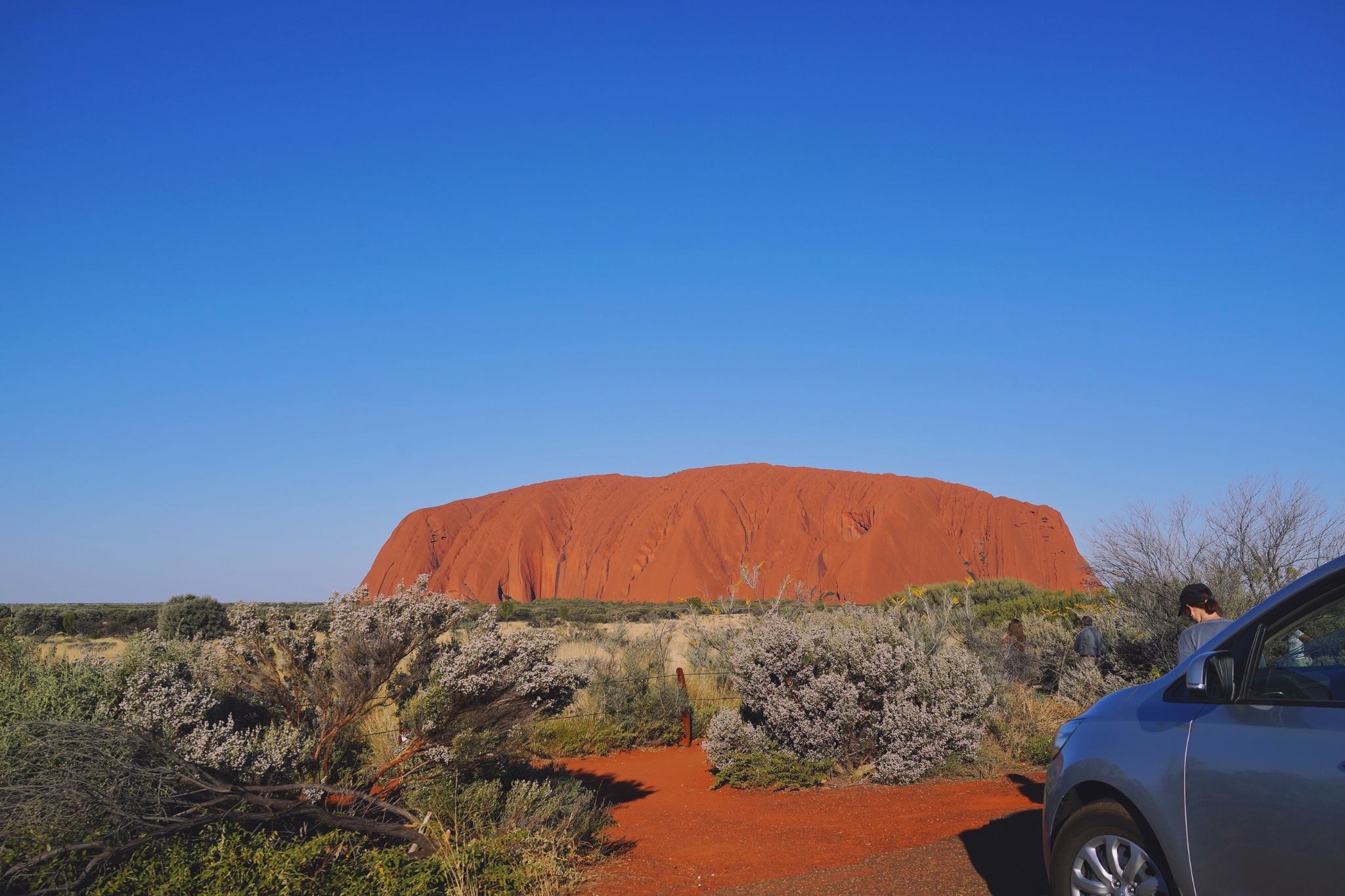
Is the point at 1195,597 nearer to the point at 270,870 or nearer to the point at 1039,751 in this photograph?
the point at 1039,751

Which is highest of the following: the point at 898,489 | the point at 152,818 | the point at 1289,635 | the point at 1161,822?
the point at 898,489

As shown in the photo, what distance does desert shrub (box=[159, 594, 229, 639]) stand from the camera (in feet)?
64.3

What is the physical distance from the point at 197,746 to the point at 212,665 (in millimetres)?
1207

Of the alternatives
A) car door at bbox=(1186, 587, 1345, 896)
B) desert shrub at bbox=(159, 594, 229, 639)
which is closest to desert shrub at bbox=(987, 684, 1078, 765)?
car door at bbox=(1186, 587, 1345, 896)

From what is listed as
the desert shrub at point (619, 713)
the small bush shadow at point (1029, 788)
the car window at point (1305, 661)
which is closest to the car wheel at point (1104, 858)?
the car window at point (1305, 661)

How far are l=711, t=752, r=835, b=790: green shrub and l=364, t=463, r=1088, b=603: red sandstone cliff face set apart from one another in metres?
50.4

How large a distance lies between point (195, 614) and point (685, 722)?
556 inches

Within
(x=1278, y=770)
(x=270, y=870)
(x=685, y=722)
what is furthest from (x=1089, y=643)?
(x=270, y=870)

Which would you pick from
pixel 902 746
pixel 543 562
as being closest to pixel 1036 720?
pixel 902 746

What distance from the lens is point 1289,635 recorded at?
3207 mm

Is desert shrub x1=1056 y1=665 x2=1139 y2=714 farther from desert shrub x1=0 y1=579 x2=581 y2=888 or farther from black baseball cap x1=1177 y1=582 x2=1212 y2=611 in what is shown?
desert shrub x1=0 y1=579 x2=581 y2=888

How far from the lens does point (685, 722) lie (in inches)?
514

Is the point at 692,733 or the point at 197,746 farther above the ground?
the point at 197,746

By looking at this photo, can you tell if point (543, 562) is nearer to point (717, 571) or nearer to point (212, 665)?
point (717, 571)
